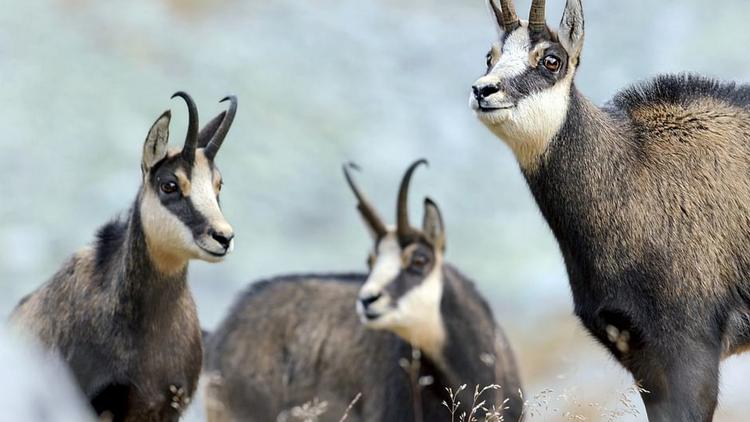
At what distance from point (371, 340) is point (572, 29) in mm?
5072

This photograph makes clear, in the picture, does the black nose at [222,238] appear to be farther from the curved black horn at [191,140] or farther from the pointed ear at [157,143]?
the pointed ear at [157,143]

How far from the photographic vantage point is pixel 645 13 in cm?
2606

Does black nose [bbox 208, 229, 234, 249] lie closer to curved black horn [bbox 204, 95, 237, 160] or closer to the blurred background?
curved black horn [bbox 204, 95, 237, 160]

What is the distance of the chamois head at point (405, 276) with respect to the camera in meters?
12.2

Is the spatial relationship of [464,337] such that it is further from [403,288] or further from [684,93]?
[684,93]

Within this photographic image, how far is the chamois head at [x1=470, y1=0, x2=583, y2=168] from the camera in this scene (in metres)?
8.49

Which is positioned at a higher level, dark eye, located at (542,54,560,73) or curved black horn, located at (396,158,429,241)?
dark eye, located at (542,54,560,73)

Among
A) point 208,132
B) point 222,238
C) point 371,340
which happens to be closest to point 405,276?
point 371,340

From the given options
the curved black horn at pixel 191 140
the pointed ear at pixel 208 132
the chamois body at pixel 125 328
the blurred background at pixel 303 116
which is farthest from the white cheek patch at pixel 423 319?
the blurred background at pixel 303 116

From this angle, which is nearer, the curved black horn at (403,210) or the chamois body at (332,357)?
the chamois body at (332,357)

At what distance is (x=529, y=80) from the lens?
340 inches

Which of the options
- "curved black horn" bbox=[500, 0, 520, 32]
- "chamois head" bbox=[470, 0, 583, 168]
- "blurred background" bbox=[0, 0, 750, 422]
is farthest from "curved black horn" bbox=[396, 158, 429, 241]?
"blurred background" bbox=[0, 0, 750, 422]

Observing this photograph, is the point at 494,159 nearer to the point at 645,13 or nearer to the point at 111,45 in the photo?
the point at 645,13

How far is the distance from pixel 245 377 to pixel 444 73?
1396 cm
